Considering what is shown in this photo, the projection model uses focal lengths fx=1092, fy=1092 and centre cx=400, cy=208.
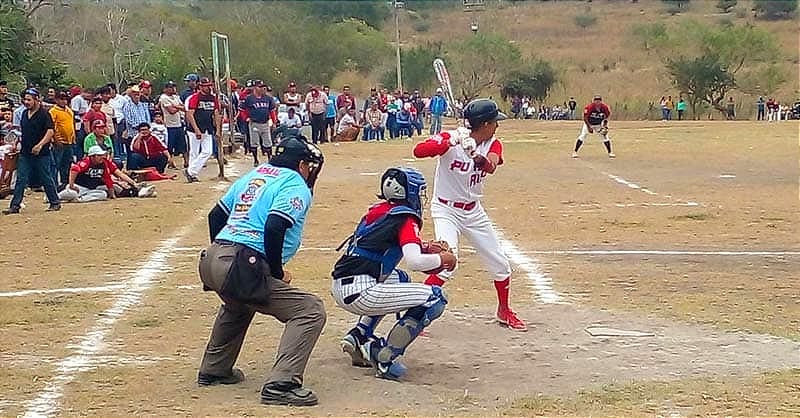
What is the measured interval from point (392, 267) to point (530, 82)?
61.6m

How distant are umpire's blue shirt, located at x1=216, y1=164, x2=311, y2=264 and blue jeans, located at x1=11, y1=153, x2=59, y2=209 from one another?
32.4 ft

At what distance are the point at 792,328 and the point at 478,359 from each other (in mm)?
2541

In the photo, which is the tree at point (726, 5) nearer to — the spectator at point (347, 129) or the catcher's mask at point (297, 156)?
the spectator at point (347, 129)

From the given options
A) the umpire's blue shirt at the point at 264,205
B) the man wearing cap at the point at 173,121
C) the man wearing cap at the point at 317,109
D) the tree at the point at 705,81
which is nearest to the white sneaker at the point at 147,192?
the man wearing cap at the point at 173,121

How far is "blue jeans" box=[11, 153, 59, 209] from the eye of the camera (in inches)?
603

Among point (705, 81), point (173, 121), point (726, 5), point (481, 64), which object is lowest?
point (705, 81)

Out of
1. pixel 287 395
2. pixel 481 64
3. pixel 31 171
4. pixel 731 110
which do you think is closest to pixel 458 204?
pixel 287 395

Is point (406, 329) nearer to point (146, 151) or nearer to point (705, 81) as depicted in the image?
point (146, 151)

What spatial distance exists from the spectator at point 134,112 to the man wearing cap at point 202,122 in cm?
175

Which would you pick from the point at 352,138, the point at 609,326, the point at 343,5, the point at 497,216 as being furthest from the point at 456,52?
the point at 609,326

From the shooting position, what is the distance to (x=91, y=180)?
17.2m

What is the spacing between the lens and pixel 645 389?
257 inches

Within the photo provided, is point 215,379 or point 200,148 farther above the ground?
point 200,148

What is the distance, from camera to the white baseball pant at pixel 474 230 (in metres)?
8.17
